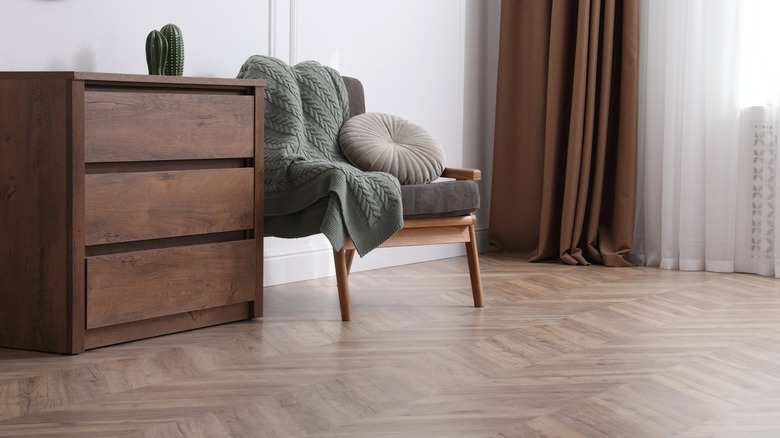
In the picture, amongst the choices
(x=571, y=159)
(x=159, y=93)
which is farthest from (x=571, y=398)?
(x=571, y=159)

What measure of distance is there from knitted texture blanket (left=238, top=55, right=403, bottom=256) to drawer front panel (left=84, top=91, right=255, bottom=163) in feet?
0.61

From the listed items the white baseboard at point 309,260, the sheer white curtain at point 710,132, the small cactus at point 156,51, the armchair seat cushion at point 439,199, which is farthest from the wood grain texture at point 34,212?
the sheer white curtain at point 710,132

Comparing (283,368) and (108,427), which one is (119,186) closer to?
(283,368)

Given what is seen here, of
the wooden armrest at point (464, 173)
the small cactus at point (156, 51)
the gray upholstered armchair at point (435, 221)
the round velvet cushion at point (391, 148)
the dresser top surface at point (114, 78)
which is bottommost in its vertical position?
→ the gray upholstered armchair at point (435, 221)

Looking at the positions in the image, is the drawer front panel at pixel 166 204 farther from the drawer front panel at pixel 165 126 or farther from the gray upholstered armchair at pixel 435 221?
the gray upholstered armchair at pixel 435 221

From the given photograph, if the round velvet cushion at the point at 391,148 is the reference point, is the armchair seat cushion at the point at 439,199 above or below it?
below

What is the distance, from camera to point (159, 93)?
273cm

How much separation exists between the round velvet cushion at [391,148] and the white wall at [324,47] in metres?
0.48

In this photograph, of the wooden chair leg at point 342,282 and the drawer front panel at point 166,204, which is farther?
the wooden chair leg at point 342,282

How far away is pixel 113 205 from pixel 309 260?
1.33 metres

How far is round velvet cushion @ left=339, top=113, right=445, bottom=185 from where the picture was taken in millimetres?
3357

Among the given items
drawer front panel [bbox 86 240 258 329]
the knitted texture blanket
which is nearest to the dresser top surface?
the knitted texture blanket

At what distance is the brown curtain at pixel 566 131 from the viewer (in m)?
4.30

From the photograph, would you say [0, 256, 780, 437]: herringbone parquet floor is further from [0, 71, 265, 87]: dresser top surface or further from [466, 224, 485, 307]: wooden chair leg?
[0, 71, 265, 87]: dresser top surface
